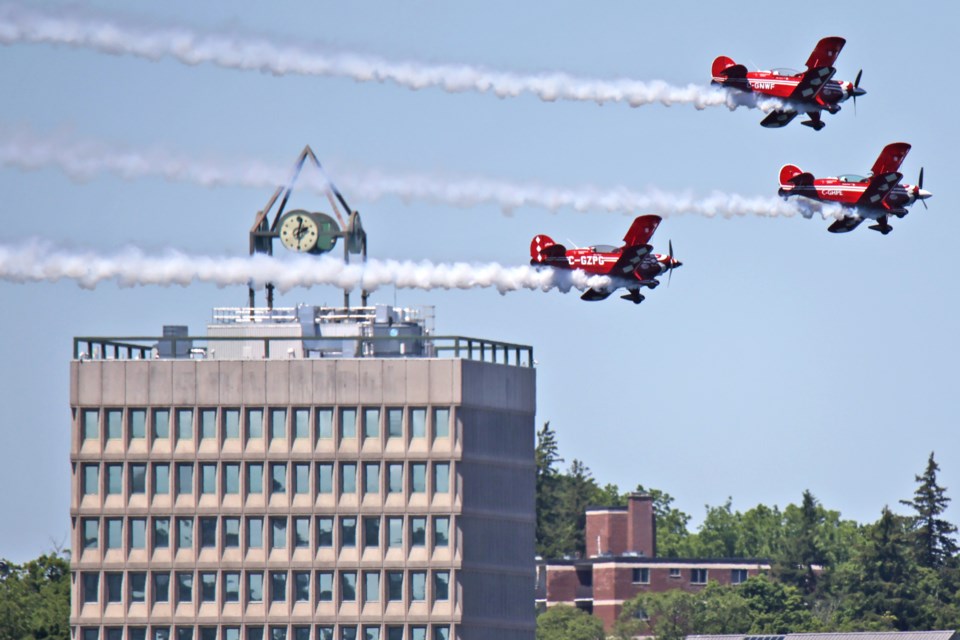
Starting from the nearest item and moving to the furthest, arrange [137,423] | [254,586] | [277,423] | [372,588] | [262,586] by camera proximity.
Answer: [372,588] → [262,586] → [254,586] → [277,423] → [137,423]

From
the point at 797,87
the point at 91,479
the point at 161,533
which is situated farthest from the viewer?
the point at 91,479

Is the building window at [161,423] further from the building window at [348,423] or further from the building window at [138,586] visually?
the building window at [348,423]

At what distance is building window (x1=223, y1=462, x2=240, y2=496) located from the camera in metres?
178

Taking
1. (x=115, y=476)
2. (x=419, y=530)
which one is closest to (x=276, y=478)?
(x=419, y=530)

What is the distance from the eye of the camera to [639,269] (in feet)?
502

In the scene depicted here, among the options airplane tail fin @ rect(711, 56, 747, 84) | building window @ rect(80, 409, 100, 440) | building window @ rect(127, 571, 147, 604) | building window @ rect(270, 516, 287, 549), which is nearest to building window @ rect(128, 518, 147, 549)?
building window @ rect(127, 571, 147, 604)

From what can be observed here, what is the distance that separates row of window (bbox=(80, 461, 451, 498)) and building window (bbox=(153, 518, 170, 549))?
1.86 metres

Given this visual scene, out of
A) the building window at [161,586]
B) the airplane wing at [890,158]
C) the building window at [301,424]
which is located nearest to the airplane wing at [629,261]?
the airplane wing at [890,158]

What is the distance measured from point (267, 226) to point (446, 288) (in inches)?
1246

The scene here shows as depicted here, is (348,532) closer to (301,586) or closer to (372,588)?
(372,588)

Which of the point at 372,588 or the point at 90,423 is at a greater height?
the point at 90,423

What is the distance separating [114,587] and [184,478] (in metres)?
8.64

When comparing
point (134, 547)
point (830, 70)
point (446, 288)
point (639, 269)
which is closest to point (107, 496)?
point (134, 547)

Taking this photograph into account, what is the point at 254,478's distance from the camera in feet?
585
